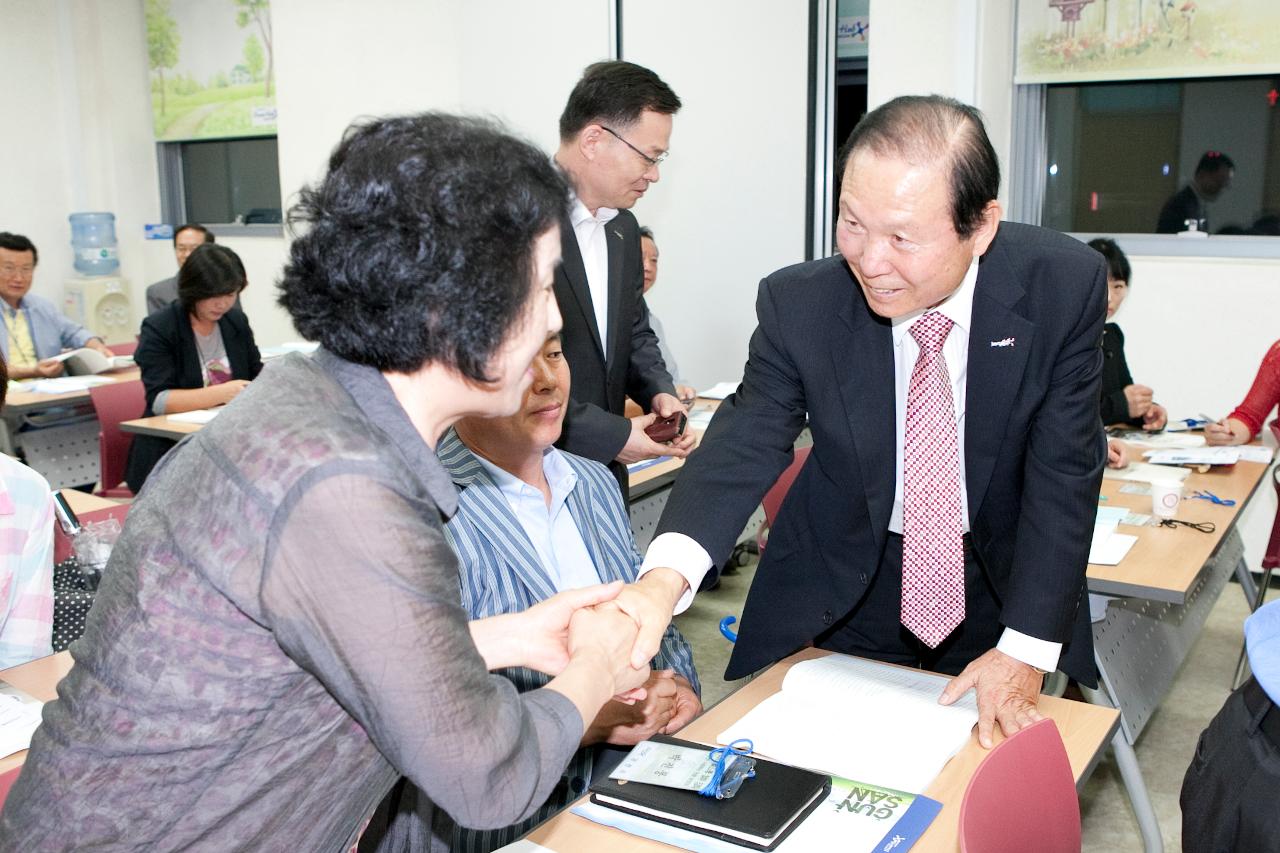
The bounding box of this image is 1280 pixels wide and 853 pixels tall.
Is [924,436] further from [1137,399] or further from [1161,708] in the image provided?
[1137,399]

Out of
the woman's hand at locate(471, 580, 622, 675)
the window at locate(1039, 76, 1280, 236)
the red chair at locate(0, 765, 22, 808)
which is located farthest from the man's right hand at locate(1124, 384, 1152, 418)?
the red chair at locate(0, 765, 22, 808)

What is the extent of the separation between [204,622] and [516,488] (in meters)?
1.06

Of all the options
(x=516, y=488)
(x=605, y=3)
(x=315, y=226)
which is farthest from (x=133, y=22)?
(x=315, y=226)

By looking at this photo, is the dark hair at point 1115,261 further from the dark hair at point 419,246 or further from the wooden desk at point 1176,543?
the dark hair at point 419,246

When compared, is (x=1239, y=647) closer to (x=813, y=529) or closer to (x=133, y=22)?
(x=813, y=529)

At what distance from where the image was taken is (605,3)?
5926 millimetres

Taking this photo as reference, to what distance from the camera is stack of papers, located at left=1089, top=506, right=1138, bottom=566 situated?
108 inches

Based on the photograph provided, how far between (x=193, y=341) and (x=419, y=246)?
4.44 metres

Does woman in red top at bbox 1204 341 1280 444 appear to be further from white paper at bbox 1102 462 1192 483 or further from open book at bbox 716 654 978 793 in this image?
open book at bbox 716 654 978 793

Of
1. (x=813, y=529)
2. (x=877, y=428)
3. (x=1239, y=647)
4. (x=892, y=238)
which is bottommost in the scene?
(x=1239, y=647)

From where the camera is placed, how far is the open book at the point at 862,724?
1562mm

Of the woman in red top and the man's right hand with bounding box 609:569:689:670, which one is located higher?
the man's right hand with bounding box 609:569:689:670

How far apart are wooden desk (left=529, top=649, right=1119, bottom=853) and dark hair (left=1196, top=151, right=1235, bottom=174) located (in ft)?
12.9

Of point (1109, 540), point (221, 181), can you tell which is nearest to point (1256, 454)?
point (1109, 540)
